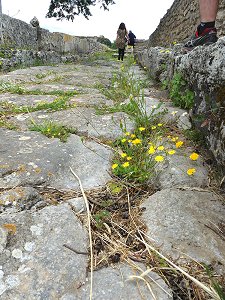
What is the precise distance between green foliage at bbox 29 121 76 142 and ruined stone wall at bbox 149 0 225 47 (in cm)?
331

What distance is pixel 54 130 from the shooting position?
1.97 meters

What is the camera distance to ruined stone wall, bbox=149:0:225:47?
426cm

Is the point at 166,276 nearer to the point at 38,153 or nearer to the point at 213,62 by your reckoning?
the point at 38,153

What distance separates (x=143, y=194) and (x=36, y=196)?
53 centimetres

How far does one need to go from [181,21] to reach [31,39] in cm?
438

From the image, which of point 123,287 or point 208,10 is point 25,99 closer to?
point 208,10

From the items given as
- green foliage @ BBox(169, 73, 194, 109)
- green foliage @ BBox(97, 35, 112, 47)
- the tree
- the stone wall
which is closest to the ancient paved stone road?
the stone wall

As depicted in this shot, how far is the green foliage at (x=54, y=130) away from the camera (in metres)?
1.92

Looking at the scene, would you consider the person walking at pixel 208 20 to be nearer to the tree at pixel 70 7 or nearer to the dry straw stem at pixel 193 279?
the dry straw stem at pixel 193 279

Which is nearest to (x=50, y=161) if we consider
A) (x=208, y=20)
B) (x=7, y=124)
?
(x=7, y=124)

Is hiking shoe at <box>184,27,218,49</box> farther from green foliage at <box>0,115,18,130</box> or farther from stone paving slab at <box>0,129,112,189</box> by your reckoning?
green foliage at <box>0,115,18,130</box>

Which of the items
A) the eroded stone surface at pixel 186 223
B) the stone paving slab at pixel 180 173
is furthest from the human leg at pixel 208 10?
the eroded stone surface at pixel 186 223

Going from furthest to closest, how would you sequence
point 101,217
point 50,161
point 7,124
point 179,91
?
point 179,91, point 7,124, point 50,161, point 101,217

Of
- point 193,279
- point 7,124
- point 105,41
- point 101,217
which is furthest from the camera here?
point 105,41
